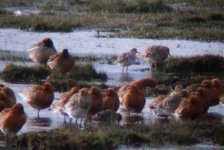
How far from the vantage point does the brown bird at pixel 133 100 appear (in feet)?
66.9

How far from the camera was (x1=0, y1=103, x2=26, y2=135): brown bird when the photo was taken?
56.3ft

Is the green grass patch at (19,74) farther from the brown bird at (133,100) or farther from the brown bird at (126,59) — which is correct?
the brown bird at (133,100)

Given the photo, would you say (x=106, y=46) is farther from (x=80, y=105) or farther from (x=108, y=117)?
(x=80, y=105)

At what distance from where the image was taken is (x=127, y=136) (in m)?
17.3

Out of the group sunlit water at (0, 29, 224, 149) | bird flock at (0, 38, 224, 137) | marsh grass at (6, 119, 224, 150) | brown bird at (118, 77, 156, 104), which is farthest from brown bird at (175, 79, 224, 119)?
brown bird at (118, 77, 156, 104)

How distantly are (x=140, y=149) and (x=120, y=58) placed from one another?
10925mm

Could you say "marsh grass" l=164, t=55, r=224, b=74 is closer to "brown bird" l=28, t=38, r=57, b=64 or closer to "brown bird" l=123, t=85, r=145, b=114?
"brown bird" l=28, t=38, r=57, b=64

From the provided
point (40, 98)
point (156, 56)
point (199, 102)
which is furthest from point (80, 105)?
point (156, 56)

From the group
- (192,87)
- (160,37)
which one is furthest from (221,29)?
(192,87)

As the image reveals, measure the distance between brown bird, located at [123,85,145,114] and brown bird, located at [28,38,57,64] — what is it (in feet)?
22.4

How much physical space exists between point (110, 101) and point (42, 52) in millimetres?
7588

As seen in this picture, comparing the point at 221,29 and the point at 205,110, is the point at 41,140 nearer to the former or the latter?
the point at 205,110

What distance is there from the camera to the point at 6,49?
101 ft

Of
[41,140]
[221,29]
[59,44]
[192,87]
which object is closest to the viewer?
[41,140]
